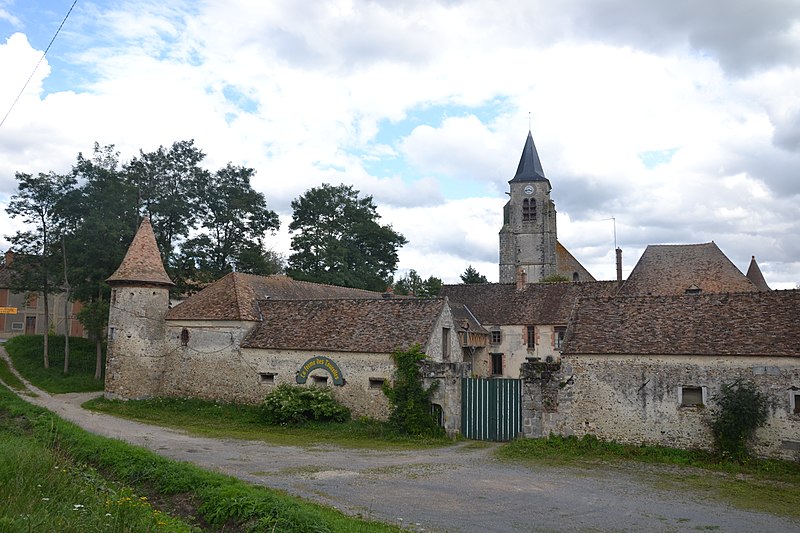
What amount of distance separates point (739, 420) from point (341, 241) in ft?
129

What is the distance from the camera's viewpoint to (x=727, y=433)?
1617 centimetres

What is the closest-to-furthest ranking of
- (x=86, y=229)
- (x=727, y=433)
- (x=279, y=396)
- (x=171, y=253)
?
(x=727, y=433)
(x=279, y=396)
(x=86, y=229)
(x=171, y=253)

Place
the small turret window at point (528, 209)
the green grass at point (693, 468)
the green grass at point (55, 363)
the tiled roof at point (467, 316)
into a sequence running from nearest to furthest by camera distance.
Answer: the green grass at point (693, 468) → the green grass at point (55, 363) → the tiled roof at point (467, 316) → the small turret window at point (528, 209)

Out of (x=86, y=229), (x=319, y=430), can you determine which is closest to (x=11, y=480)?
(x=319, y=430)

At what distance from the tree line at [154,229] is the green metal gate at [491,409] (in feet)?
68.5

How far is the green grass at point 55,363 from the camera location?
3132 centimetres

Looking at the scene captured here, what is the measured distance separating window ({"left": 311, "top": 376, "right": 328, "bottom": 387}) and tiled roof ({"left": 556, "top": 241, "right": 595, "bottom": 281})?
4061 cm

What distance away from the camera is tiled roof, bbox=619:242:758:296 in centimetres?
3416

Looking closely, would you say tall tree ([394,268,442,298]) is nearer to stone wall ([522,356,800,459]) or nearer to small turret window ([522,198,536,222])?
small turret window ([522,198,536,222])

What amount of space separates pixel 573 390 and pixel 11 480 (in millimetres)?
14390

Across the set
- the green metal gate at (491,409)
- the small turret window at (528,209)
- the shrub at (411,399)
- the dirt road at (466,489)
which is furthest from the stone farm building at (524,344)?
the small turret window at (528,209)

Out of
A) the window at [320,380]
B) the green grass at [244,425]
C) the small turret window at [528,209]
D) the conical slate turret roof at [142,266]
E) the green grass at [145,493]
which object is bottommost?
the green grass at [244,425]

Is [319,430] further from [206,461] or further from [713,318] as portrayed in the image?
[713,318]

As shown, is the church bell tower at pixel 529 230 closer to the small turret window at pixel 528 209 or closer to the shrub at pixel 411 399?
the small turret window at pixel 528 209
